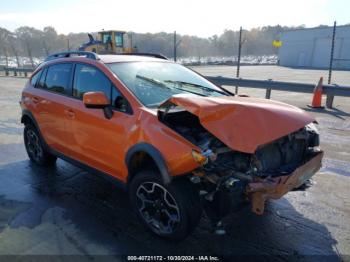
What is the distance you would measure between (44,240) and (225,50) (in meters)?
81.0

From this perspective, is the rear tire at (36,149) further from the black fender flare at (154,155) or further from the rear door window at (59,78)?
the black fender flare at (154,155)

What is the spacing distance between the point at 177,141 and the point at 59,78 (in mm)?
2622

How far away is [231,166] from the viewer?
297cm

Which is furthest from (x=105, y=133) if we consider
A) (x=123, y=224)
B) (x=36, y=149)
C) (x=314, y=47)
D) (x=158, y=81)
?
(x=314, y=47)

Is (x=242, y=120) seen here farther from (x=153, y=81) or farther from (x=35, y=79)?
(x=35, y=79)

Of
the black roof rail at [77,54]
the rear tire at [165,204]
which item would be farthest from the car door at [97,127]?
the rear tire at [165,204]

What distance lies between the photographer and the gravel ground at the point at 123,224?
3.10 meters

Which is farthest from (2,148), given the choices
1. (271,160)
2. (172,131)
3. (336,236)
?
(336,236)

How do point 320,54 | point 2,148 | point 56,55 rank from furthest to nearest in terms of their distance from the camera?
point 320,54 → point 2,148 → point 56,55

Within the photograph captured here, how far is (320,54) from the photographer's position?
143 ft

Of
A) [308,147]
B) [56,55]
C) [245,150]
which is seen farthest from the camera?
[56,55]

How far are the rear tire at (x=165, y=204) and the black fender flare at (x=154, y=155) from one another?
0.35ft

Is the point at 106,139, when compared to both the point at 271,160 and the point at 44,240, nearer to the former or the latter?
the point at 44,240

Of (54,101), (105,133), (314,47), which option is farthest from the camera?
(314,47)
